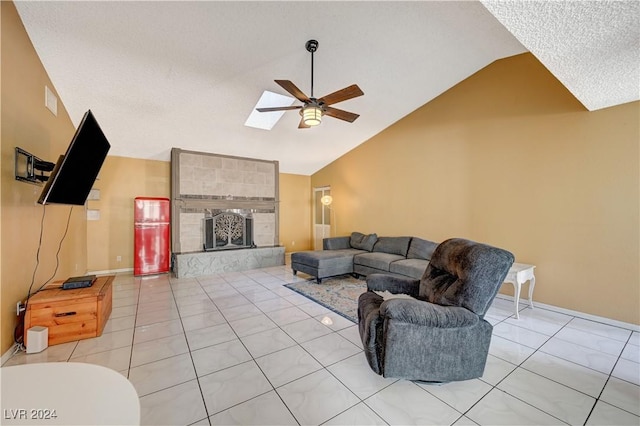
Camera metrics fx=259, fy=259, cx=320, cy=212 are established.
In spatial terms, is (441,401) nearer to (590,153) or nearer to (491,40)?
(590,153)

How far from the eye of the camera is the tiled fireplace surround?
5207 millimetres

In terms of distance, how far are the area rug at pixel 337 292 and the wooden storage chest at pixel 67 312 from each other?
2367 mm

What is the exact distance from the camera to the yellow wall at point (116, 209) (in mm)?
5012

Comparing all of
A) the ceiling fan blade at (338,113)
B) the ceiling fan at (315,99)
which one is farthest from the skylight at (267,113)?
the ceiling fan blade at (338,113)

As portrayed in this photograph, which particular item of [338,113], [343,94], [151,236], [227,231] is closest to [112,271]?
[151,236]

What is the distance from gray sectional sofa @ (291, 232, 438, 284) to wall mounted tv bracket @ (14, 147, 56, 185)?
11.4 ft

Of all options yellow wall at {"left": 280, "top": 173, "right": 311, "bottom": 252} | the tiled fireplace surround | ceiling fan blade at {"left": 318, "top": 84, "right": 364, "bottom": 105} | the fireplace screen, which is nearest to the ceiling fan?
ceiling fan blade at {"left": 318, "top": 84, "right": 364, "bottom": 105}

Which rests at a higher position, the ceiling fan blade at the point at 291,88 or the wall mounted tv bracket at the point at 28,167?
the ceiling fan blade at the point at 291,88

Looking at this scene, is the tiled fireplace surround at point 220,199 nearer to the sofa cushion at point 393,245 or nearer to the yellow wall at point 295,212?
the yellow wall at point 295,212

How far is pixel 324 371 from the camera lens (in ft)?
6.64

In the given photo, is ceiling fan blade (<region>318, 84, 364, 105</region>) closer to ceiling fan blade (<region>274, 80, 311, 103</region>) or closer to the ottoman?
ceiling fan blade (<region>274, 80, 311, 103</region>)

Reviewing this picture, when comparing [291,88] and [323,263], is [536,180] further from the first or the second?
[291,88]

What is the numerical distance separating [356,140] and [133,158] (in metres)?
4.74

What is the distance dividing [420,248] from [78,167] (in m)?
4.70
